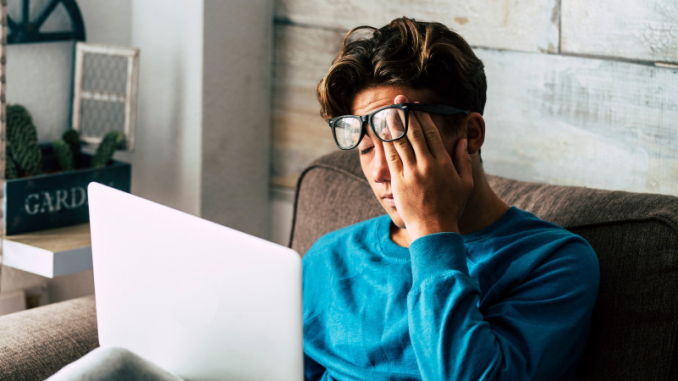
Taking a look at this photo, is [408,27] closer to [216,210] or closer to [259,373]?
[259,373]

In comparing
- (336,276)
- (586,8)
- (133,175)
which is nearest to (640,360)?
(336,276)

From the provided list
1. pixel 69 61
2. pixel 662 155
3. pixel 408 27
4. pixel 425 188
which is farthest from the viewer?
pixel 69 61

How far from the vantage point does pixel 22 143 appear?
1.86 meters

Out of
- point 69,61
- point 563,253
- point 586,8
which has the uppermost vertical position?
point 586,8

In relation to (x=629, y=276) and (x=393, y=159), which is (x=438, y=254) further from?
(x=629, y=276)

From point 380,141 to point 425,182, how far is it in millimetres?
114

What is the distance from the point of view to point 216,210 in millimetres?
2154

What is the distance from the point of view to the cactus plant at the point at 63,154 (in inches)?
77.5

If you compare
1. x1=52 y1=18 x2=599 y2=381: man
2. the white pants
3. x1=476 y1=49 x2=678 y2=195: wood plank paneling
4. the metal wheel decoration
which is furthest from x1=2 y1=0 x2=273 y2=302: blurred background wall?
the white pants

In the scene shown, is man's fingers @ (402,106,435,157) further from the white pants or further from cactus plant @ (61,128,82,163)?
cactus plant @ (61,128,82,163)

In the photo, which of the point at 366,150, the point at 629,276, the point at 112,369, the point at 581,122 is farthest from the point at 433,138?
the point at 581,122

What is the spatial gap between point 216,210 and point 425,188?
1226 mm

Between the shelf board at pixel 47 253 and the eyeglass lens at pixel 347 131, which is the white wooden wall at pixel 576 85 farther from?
the shelf board at pixel 47 253

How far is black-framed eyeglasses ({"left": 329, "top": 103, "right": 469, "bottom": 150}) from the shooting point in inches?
41.5
